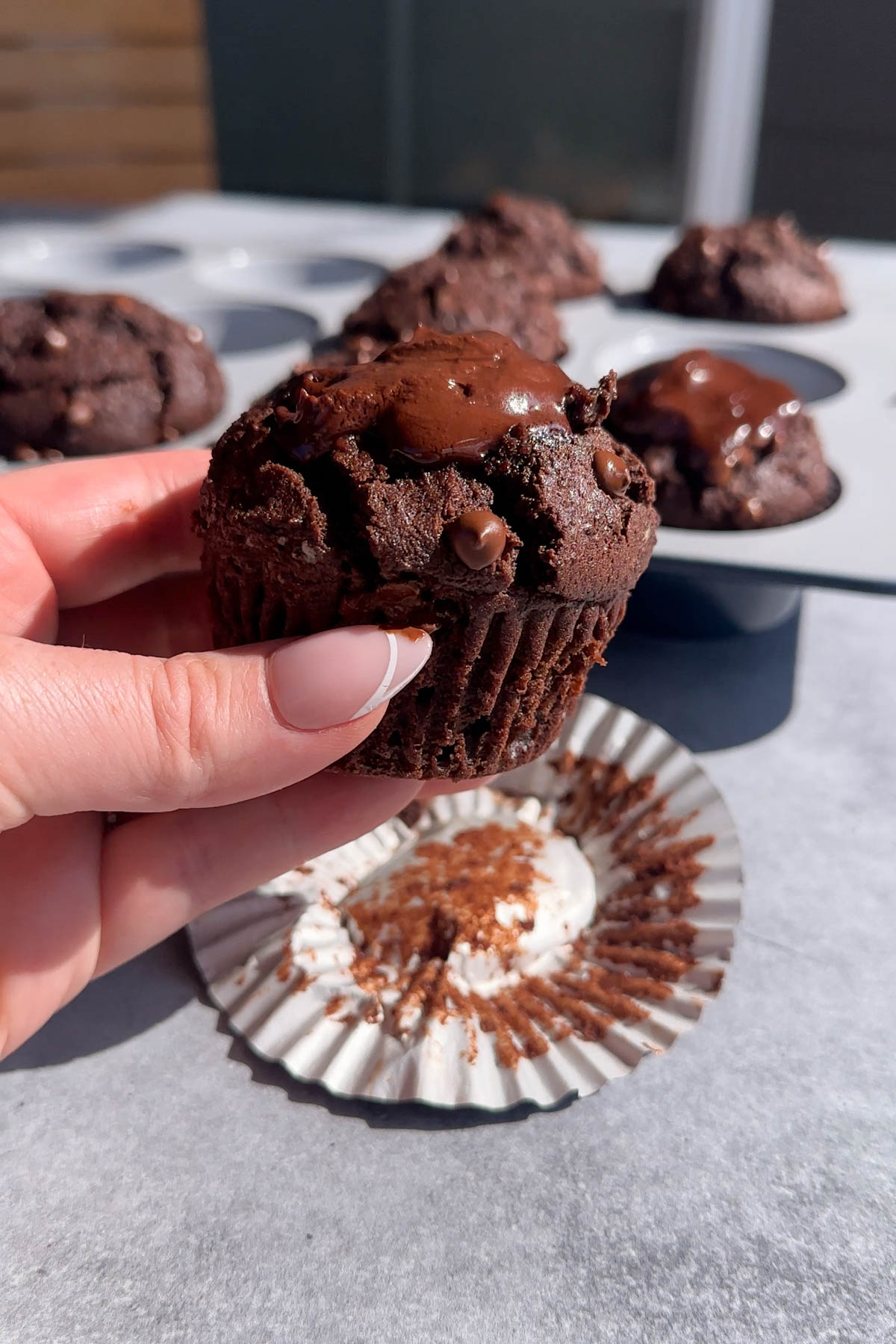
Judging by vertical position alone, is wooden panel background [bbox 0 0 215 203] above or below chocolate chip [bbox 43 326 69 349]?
above

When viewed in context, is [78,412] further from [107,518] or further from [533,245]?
[533,245]

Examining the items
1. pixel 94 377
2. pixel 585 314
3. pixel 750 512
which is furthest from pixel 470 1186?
pixel 585 314

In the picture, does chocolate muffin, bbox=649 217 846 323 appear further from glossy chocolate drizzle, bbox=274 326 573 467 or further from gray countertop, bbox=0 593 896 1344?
glossy chocolate drizzle, bbox=274 326 573 467

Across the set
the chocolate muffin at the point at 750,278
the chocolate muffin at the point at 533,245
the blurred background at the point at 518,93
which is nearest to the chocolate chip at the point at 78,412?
the chocolate muffin at the point at 533,245

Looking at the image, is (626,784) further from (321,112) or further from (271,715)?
(321,112)

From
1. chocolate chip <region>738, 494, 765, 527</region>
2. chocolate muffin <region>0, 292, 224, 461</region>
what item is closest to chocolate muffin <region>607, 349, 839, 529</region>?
chocolate chip <region>738, 494, 765, 527</region>
